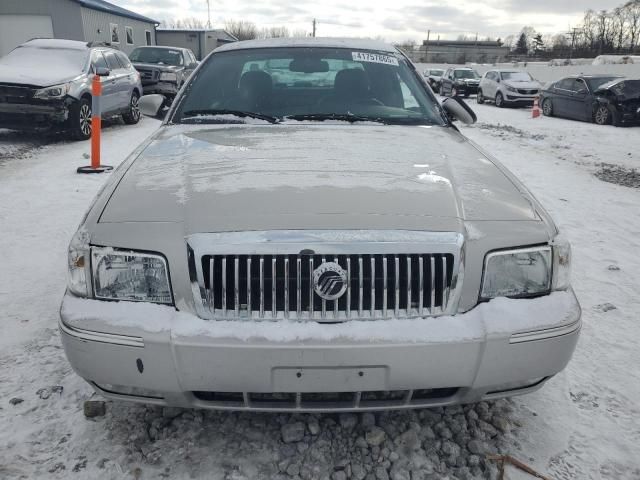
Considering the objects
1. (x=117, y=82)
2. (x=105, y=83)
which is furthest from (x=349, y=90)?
(x=117, y=82)

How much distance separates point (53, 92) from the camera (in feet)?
27.6

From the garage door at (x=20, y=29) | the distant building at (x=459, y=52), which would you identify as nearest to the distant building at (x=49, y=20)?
the garage door at (x=20, y=29)

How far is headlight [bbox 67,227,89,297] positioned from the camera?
183 cm

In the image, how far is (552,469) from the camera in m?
1.96

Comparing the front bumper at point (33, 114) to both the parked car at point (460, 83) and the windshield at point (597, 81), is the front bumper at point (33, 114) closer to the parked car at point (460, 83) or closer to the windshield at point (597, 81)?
the windshield at point (597, 81)

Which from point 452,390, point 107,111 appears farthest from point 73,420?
point 107,111

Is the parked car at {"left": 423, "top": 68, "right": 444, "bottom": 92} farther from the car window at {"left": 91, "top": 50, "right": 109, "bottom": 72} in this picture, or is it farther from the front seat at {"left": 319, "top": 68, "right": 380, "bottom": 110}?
the front seat at {"left": 319, "top": 68, "right": 380, "bottom": 110}

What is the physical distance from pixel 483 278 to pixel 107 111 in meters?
10.1

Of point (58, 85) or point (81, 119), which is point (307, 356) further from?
point (81, 119)

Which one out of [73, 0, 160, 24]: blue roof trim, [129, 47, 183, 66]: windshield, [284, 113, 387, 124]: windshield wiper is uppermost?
[73, 0, 160, 24]: blue roof trim

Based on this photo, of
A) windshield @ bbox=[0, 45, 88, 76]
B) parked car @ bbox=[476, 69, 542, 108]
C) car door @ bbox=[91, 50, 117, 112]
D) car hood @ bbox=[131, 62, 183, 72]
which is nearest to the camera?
windshield @ bbox=[0, 45, 88, 76]

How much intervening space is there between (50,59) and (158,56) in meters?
7.19

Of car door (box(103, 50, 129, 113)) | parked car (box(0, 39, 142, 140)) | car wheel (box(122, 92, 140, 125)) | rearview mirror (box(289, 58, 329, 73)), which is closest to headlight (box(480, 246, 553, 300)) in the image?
rearview mirror (box(289, 58, 329, 73))

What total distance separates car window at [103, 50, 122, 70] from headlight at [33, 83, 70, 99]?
7.69 ft
